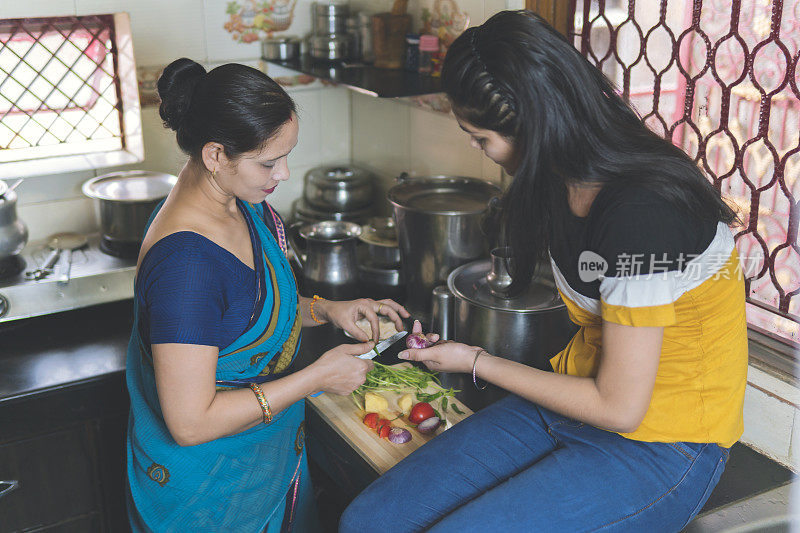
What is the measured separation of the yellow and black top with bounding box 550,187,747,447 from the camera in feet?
3.71

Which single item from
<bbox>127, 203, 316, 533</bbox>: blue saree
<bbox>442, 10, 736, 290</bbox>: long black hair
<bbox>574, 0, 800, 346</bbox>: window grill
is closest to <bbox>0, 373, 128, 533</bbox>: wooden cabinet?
<bbox>127, 203, 316, 533</bbox>: blue saree

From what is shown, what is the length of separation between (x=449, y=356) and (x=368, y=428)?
11.3 inches

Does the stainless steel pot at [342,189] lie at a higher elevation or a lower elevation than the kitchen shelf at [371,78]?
lower

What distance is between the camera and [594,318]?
52.8 inches

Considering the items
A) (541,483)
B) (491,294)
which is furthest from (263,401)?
(491,294)

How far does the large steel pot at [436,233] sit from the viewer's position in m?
1.95

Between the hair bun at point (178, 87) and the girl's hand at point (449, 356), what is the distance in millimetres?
590

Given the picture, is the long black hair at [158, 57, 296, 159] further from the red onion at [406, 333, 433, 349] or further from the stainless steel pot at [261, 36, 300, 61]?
the stainless steel pot at [261, 36, 300, 61]

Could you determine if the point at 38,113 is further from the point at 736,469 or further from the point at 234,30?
the point at 736,469

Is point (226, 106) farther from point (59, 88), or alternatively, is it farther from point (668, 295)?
point (59, 88)

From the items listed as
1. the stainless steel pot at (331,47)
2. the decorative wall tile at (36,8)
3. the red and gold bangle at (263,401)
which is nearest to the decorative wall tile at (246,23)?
the stainless steel pot at (331,47)

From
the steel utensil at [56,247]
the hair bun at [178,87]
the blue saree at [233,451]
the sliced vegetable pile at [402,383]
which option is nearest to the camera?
the hair bun at [178,87]

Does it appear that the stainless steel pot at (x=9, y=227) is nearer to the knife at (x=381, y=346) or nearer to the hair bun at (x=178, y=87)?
the hair bun at (x=178, y=87)

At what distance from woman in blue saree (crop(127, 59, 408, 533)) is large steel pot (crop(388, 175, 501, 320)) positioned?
444 mm
